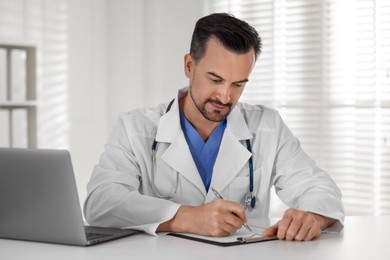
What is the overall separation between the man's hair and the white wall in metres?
2.19

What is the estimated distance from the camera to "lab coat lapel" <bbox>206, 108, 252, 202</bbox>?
232cm

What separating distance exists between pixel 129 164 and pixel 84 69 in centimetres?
241

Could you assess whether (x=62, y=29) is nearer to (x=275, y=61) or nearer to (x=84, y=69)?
(x=84, y=69)

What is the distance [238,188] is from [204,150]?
0.18m

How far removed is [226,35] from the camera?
227 cm

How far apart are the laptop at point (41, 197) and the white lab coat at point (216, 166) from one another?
1.15ft

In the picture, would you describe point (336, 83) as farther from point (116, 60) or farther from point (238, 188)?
point (238, 188)

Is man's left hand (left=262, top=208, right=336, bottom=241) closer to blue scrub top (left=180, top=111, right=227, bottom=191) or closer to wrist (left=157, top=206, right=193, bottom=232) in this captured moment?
wrist (left=157, top=206, right=193, bottom=232)

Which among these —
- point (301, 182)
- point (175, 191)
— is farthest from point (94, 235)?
point (301, 182)

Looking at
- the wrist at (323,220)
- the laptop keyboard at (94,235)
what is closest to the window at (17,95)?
the laptop keyboard at (94,235)

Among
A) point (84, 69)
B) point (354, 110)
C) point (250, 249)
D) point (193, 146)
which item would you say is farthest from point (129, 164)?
point (84, 69)

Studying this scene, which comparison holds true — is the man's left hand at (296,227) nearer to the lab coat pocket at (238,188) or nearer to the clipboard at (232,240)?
the clipboard at (232,240)

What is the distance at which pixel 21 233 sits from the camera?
5.85 feet

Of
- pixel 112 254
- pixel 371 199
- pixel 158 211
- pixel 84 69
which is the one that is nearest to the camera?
pixel 112 254
